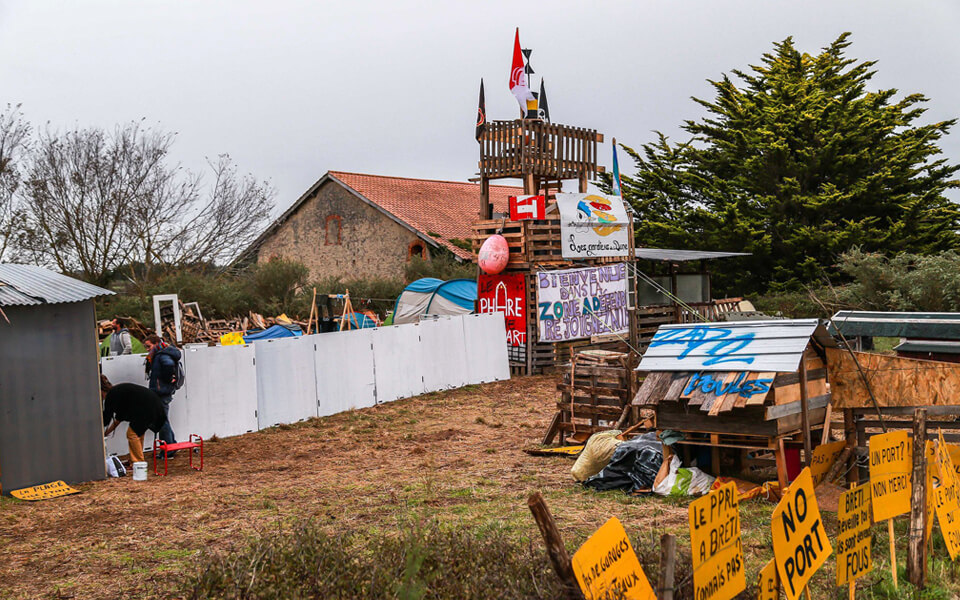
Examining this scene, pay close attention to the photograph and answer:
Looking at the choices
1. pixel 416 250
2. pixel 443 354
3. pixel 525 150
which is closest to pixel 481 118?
pixel 525 150

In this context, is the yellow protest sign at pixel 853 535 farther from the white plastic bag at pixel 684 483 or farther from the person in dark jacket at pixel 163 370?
the person in dark jacket at pixel 163 370

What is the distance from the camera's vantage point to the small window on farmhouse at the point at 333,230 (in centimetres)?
4175

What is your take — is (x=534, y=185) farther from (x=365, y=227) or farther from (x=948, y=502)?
(x=948, y=502)

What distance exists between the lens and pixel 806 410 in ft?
33.7

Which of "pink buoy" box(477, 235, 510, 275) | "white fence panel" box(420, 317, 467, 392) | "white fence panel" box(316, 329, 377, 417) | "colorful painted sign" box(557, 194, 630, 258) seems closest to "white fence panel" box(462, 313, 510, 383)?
"white fence panel" box(420, 317, 467, 392)

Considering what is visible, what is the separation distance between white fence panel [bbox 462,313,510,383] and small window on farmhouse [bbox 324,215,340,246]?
19331mm

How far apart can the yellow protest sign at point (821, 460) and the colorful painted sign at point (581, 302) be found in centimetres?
1393

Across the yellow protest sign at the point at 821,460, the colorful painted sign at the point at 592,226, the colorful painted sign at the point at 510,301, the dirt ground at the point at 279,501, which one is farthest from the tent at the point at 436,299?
the yellow protest sign at the point at 821,460

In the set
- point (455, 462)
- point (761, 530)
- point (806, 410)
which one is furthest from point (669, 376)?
point (455, 462)

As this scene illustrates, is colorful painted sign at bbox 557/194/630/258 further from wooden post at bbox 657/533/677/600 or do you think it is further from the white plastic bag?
wooden post at bbox 657/533/677/600

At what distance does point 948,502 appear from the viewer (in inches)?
296

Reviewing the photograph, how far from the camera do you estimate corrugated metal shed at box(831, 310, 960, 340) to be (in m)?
13.0

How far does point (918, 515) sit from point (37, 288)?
10571mm

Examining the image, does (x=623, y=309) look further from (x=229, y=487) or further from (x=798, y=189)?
(x=229, y=487)
